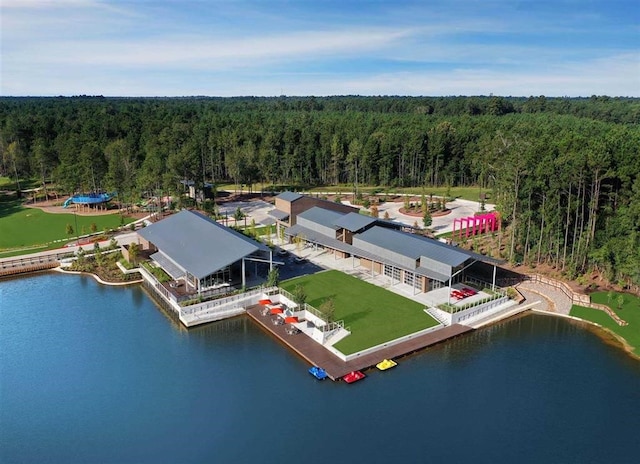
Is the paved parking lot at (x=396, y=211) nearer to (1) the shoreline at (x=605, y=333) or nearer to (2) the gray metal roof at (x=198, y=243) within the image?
(2) the gray metal roof at (x=198, y=243)

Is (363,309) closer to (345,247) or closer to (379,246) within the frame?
(379,246)

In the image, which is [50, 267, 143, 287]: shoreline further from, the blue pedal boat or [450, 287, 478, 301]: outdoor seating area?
[450, 287, 478, 301]: outdoor seating area

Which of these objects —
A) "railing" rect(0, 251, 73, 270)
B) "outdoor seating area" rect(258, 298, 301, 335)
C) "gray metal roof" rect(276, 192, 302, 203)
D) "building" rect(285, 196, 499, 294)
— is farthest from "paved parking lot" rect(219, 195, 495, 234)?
"outdoor seating area" rect(258, 298, 301, 335)

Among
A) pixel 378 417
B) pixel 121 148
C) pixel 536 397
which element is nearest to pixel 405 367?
pixel 378 417

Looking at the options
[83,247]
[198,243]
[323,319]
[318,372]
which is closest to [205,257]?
[198,243]

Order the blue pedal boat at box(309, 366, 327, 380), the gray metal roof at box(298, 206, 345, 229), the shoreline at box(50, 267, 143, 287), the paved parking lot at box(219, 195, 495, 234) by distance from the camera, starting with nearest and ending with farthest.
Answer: the blue pedal boat at box(309, 366, 327, 380) → the shoreline at box(50, 267, 143, 287) → the gray metal roof at box(298, 206, 345, 229) → the paved parking lot at box(219, 195, 495, 234)
